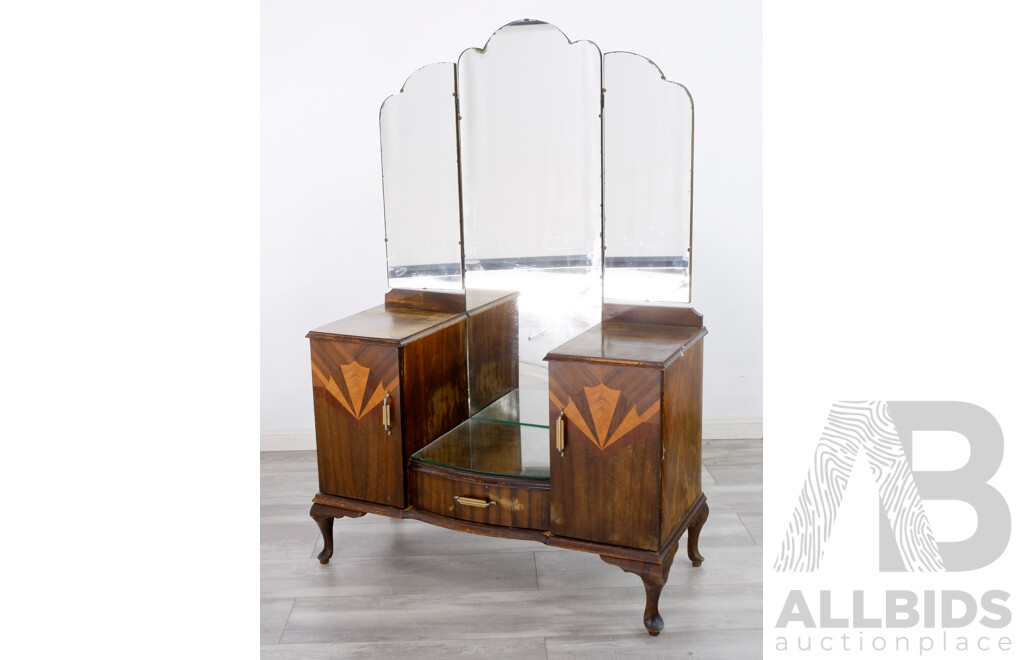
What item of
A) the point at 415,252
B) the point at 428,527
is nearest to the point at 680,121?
the point at 415,252

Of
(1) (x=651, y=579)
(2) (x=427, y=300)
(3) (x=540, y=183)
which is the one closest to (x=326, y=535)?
(2) (x=427, y=300)

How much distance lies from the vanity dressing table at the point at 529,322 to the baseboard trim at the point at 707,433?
1.06 meters

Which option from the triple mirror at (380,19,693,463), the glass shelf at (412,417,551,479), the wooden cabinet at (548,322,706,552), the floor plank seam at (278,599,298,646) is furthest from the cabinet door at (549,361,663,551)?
the floor plank seam at (278,599,298,646)

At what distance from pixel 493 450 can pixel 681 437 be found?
21.1 inches

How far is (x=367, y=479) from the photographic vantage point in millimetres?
2531

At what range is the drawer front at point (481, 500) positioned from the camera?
234 centimetres

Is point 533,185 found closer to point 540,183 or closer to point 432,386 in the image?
point 540,183

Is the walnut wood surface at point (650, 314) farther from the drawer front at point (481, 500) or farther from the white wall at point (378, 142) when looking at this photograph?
the white wall at point (378, 142)

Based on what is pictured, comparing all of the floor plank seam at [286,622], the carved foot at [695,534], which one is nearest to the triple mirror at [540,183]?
the carved foot at [695,534]

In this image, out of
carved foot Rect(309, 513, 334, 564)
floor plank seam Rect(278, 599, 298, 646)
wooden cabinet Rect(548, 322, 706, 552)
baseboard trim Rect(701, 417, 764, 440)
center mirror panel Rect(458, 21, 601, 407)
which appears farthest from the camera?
baseboard trim Rect(701, 417, 764, 440)

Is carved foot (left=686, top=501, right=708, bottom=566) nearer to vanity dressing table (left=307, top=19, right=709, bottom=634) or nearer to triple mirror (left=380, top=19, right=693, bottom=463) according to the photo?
vanity dressing table (left=307, top=19, right=709, bottom=634)

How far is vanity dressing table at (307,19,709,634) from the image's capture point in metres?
2.22

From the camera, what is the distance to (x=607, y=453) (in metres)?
2.19

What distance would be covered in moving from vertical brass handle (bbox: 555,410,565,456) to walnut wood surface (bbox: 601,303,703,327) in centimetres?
41
